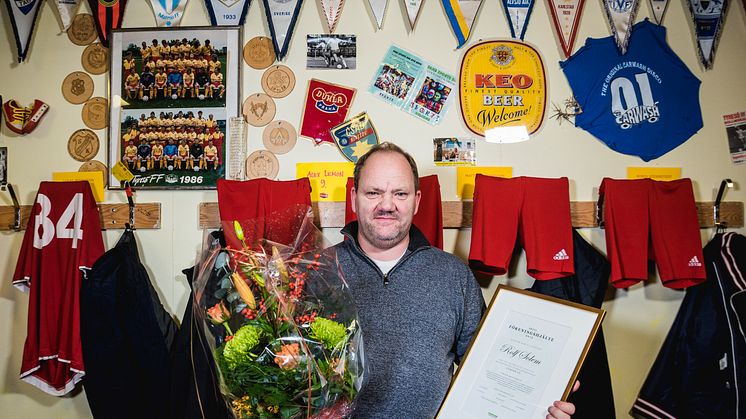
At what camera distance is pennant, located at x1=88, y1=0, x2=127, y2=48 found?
224 centimetres

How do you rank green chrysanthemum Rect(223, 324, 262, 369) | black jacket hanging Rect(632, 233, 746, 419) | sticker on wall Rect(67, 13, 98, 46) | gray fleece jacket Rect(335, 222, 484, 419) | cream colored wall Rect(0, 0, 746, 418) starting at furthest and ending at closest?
sticker on wall Rect(67, 13, 98, 46) → cream colored wall Rect(0, 0, 746, 418) → black jacket hanging Rect(632, 233, 746, 419) → gray fleece jacket Rect(335, 222, 484, 419) → green chrysanthemum Rect(223, 324, 262, 369)

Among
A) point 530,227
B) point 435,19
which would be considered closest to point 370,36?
point 435,19

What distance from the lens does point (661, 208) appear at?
79.3 inches

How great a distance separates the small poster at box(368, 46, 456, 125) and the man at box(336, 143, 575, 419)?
634 millimetres

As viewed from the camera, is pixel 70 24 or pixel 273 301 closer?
pixel 273 301

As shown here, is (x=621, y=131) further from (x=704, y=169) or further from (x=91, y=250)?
(x=91, y=250)

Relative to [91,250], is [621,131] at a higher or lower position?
higher

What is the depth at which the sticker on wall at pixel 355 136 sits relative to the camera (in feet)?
7.16

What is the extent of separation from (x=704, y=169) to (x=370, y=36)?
1.48m

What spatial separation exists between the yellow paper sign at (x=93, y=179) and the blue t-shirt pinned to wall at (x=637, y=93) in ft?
6.45

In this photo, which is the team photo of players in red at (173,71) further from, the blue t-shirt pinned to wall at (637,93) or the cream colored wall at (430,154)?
the blue t-shirt pinned to wall at (637,93)

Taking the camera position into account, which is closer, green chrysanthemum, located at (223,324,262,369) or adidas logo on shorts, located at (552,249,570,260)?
green chrysanthemum, located at (223,324,262,369)


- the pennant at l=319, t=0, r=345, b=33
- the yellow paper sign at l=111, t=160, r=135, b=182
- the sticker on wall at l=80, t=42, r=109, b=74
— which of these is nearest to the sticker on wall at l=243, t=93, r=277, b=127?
the pennant at l=319, t=0, r=345, b=33

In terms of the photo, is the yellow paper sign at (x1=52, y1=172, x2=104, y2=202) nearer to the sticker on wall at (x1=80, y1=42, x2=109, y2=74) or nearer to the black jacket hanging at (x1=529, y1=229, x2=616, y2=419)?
the sticker on wall at (x1=80, y1=42, x2=109, y2=74)
